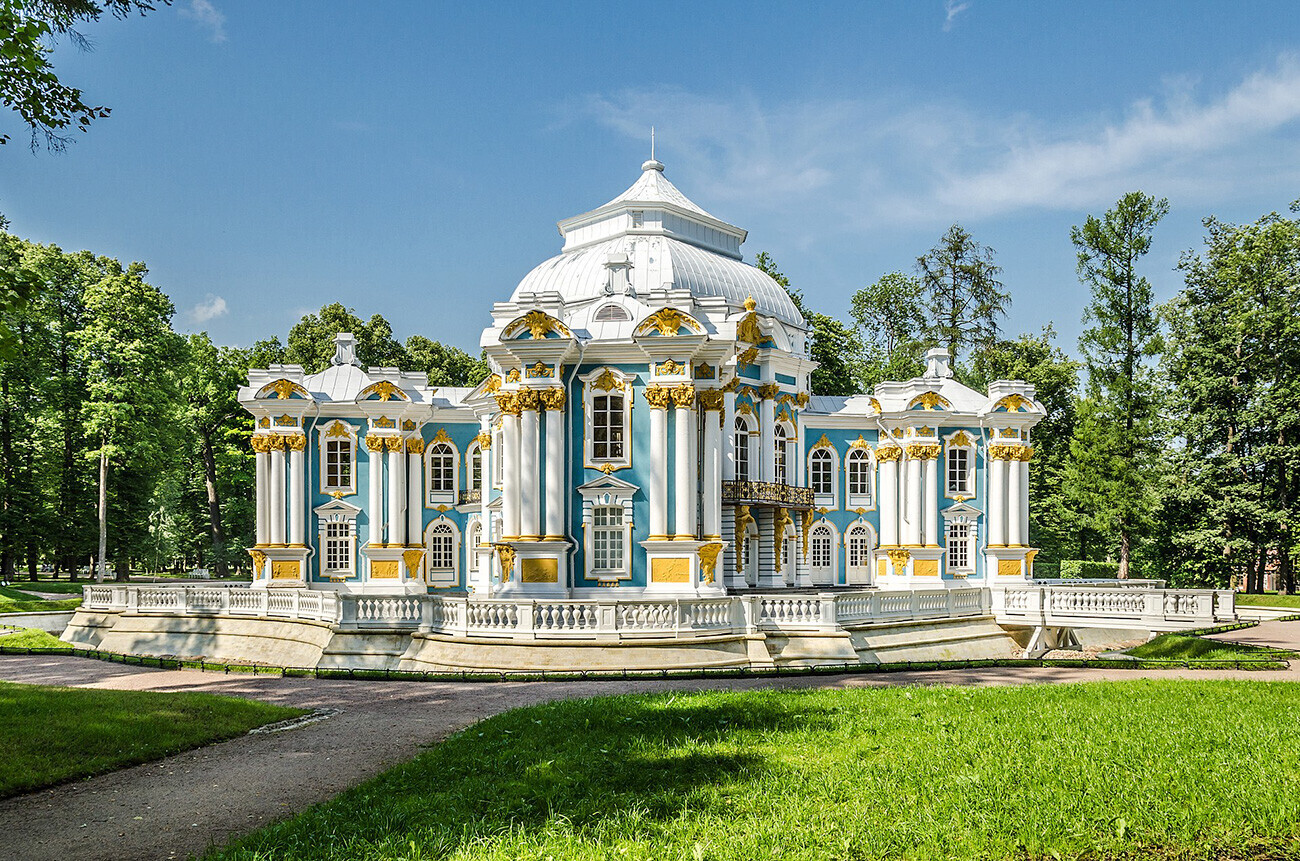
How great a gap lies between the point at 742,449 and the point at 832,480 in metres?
5.68

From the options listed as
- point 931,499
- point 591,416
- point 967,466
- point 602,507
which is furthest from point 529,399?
point 967,466

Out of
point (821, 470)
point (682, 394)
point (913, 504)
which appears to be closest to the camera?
point (682, 394)

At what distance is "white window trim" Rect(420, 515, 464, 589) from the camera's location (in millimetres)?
32344

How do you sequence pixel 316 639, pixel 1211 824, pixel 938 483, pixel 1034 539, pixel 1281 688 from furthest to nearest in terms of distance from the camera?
pixel 1034 539 → pixel 938 483 → pixel 316 639 → pixel 1281 688 → pixel 1211 824

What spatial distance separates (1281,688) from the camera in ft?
39.0

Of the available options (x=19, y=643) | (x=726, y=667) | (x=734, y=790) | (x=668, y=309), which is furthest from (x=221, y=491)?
(x=734, y=790)

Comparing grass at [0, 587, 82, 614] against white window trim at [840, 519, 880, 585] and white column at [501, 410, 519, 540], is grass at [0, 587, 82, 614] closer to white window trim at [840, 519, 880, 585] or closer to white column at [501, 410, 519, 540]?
white column at [501, 410, 519, 540]

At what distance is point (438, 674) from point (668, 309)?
33.4 feet

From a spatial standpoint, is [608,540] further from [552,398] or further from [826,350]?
[826,350]

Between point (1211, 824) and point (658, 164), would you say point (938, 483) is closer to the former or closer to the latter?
point (658, 164)

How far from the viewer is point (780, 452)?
99.5 feet

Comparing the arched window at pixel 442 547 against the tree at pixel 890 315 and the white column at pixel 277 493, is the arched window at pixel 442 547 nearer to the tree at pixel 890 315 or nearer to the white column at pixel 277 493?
the white column at pixel 277 493

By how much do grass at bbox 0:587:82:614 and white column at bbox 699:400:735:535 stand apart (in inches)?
897

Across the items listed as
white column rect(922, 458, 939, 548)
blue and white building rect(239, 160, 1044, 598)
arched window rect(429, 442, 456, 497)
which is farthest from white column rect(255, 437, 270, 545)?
white column rect(922, 458, 939, 548)
